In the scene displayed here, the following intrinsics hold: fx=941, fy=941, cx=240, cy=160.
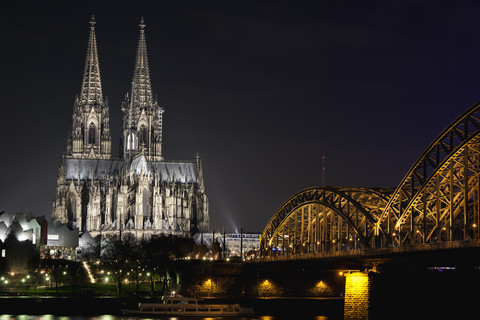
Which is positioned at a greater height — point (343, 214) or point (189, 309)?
point (343, 214)

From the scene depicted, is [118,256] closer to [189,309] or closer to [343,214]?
[189,309]

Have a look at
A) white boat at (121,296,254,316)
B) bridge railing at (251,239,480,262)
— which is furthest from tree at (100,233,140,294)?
bridge railing at (251,239,480,262)

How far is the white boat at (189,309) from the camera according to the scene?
9294 cm

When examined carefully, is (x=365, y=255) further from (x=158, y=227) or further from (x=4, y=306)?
(x=158, y=227)

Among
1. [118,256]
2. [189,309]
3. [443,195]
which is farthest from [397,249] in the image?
[118,256]

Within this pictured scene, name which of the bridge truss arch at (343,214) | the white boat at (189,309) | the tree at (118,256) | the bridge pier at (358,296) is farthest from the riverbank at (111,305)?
the bridge pier at (358,296)

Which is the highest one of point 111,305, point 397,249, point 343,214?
point 343,214

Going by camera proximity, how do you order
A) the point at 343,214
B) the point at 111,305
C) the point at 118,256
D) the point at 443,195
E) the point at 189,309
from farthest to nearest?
1. the point at 118,256
2. the point at 111,305
3. the point at 189,309
4. the point at 343,214
5. the point at 443,195

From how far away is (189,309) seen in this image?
94688 millimetres

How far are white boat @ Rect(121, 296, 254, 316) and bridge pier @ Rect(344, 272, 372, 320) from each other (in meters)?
23.4

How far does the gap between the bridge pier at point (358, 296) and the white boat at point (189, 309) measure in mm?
23419

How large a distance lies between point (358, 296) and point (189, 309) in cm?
2865

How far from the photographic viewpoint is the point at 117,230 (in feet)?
623

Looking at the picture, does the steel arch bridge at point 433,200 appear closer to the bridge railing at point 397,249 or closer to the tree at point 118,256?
the bridge railing at point 397,249
